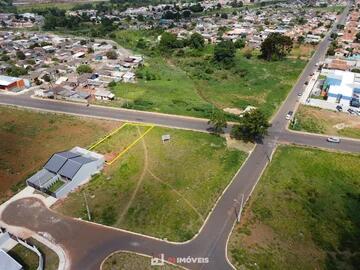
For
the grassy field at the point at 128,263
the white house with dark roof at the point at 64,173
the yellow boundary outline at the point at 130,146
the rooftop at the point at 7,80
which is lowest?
the grassy field at the point at 128,263

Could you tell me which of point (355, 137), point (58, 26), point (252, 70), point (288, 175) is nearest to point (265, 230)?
point (288, 175)

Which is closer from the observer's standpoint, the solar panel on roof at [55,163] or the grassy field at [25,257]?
the grassy field at [25,257]

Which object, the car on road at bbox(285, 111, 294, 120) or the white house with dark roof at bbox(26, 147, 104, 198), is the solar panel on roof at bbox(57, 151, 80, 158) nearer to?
the white house with dark roof at bbox(26, 147, 104, 198)

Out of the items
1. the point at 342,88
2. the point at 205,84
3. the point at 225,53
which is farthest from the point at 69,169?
the point at 225,53

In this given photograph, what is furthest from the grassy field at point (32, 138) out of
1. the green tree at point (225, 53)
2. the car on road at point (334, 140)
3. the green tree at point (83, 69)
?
the green tree at point (225, 53)

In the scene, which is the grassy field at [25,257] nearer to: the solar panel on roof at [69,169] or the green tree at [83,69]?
the solar panel on roof at [69,169]

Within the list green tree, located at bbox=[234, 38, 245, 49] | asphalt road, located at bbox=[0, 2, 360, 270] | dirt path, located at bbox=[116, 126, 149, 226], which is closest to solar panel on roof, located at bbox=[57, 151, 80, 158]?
asphalt road, located at bbox=[0, 2, 360, 270]

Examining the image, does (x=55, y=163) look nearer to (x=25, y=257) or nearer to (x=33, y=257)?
(x=25, y=257)
